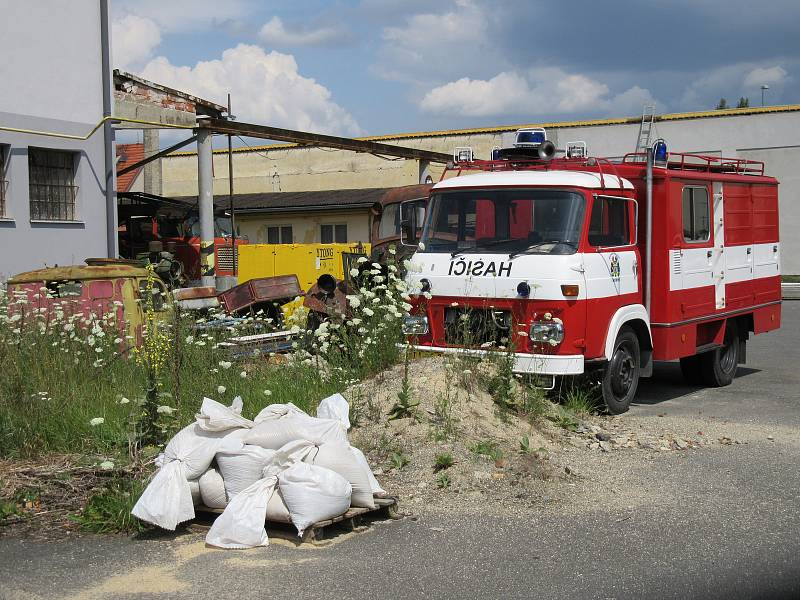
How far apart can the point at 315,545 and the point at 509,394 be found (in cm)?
311

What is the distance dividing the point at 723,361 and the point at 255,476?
849 centimetres

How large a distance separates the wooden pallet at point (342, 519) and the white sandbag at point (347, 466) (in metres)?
0.07

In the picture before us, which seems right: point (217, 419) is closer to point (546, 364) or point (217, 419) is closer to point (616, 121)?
point (546, 364)

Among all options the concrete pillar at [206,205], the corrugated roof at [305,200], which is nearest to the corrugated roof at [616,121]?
the corrugated roof at [305,200]

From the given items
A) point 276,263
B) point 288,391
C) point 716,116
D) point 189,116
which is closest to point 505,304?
point 288,391

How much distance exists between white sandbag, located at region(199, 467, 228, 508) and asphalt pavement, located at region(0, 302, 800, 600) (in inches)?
9.3

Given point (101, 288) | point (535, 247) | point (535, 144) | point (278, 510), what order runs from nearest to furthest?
1. point (278, 510)
2. point (535, 247)
3. point (535, 144)
4. point (101, 288)

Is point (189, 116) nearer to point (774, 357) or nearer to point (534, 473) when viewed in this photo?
point (774, 357)

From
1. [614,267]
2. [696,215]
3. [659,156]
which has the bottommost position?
[614,267]

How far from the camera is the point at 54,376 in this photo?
26.9 ft

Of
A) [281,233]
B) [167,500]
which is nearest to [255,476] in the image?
[167,500]

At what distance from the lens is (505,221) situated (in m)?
9.91

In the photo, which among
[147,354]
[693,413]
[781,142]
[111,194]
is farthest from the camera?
[781,142]

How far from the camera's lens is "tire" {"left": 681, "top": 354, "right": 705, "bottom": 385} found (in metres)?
12.7
